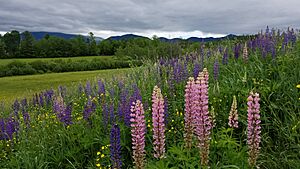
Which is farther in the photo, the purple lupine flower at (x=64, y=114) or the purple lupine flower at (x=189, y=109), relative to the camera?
the purple lupine flower at (x=64, y=114)

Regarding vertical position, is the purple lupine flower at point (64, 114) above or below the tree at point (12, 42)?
below

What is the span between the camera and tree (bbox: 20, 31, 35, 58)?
201 feet

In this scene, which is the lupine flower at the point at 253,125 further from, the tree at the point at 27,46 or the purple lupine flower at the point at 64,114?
the tree at the point at 27,46

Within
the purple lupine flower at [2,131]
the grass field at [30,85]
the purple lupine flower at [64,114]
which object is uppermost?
the purple lupine flower at [64,114]

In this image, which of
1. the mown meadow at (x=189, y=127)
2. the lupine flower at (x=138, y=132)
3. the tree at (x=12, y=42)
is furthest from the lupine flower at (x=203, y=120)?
the tree at (x=12, y=42)

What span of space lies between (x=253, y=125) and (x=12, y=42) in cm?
7167

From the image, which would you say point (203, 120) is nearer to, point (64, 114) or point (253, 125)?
point (253, 125)

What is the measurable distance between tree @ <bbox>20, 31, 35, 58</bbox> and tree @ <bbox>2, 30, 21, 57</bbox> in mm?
1356

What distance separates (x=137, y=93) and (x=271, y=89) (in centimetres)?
206

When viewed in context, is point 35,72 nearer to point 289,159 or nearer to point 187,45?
point 187,45

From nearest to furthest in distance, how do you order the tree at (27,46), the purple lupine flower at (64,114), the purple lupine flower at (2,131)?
1. the purple lupine flower at (64,114)
2. the purple lupine flower at (2,131)
3. the tree at (27,46)

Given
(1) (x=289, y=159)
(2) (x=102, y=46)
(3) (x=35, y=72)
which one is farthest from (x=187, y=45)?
(2) (x=102, y=46)

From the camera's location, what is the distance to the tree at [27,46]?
61.3 m

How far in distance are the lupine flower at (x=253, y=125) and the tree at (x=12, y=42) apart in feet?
212
